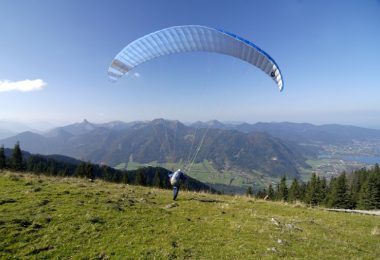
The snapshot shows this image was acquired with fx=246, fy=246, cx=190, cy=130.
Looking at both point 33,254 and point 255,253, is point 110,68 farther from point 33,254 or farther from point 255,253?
point 255,253

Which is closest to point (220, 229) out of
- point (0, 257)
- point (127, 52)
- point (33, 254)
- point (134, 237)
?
point (134, 237)

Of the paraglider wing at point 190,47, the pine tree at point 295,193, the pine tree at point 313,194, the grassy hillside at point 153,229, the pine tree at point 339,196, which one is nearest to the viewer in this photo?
the grassy hillside at point 153,229

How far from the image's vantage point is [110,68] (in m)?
19.4

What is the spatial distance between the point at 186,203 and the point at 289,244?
676cm

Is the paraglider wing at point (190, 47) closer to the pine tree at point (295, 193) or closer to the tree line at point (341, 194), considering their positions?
the tree line at point (341, 194)

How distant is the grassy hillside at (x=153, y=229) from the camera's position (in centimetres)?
785

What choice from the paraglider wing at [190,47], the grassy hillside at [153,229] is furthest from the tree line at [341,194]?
the grassy hillside at [153,229]

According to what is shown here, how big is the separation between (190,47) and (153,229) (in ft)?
46.2

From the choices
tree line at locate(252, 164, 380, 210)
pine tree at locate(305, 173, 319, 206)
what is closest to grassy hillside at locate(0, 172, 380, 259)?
tree line at locate(252, 164, 380, 210)

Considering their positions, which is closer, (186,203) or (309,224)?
(309,224)

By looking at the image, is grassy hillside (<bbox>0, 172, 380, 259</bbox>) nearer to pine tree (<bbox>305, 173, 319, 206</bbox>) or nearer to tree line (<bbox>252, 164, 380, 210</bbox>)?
tree line (<bbox>252, 164, 380, 210</bbox>)

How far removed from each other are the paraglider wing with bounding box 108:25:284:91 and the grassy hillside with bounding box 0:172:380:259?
971 centimetres

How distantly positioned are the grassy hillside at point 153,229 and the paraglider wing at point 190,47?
9713 millimetres

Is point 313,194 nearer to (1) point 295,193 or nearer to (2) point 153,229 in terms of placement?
(1) point 295,193
